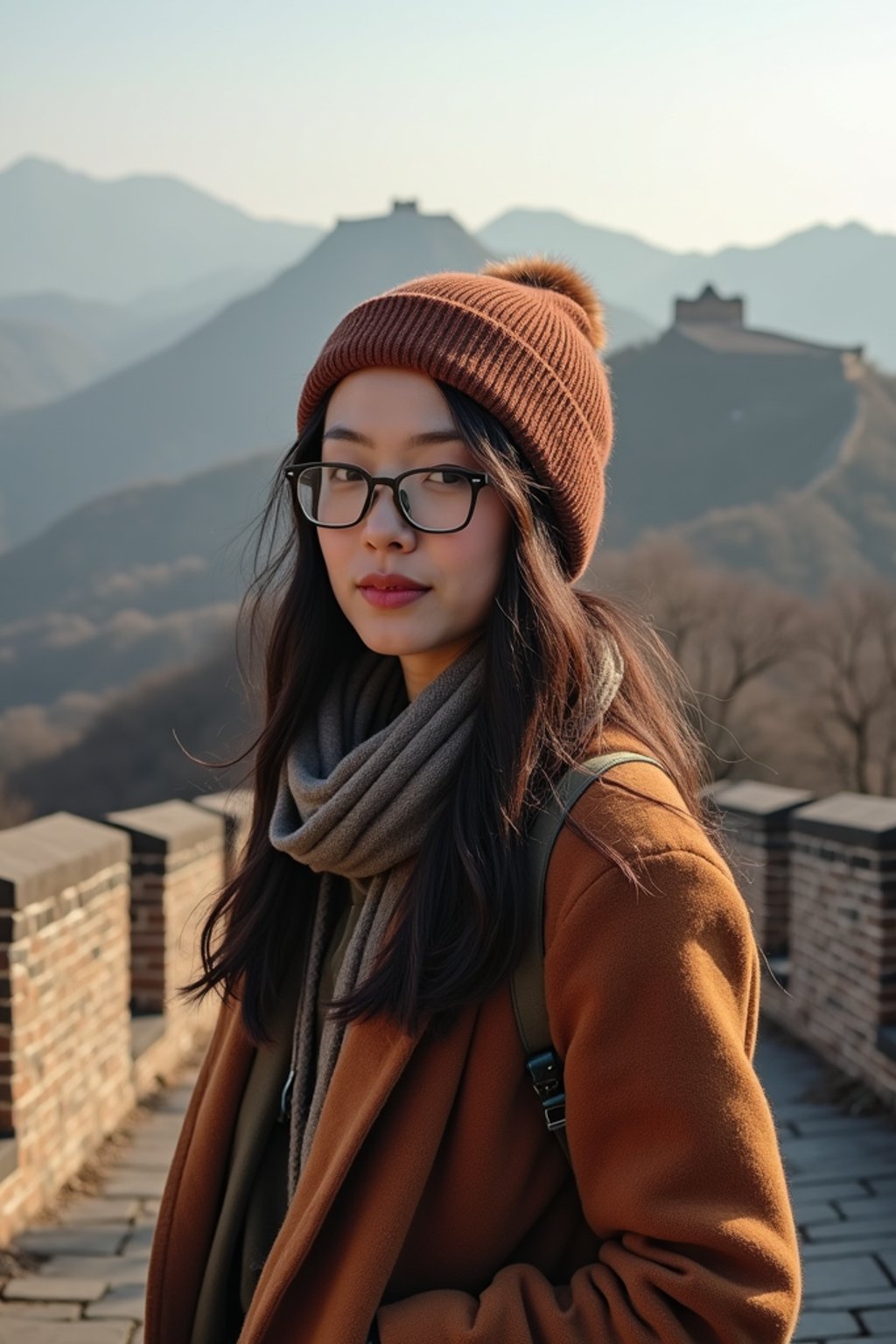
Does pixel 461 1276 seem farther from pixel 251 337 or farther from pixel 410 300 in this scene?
pixel 251 337

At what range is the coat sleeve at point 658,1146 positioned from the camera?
133 centimetres

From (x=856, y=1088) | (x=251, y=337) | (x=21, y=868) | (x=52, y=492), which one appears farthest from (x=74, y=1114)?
(x=251, y=337)

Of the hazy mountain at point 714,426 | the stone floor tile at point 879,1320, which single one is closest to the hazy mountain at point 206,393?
the hazy mountain at point 714,426

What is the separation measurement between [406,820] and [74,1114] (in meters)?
3.19

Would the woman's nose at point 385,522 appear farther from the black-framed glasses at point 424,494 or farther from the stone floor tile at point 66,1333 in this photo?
the stone floor tile at point 66,1333

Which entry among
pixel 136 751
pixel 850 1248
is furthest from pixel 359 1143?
pixel 136 751

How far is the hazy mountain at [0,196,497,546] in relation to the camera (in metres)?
126

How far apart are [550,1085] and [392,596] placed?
559mm

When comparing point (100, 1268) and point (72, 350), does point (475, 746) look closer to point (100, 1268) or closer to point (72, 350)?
point (100, 1268)

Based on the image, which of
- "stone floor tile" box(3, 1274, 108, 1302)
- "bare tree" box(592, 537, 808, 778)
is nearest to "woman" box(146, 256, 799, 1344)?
"stone floor tile" box(3, 1274, 108, 1302)

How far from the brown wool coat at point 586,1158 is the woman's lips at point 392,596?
10.7 inches

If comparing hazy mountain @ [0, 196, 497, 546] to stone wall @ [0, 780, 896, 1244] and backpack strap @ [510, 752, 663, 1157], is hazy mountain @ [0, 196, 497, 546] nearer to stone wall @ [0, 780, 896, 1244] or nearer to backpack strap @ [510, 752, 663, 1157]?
stone wall @ [0, 780, 896, 1244]

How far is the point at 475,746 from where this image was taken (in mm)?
Answer: 1606

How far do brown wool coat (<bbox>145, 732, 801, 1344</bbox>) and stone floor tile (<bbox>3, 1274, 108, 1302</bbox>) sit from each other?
7.23 feet
